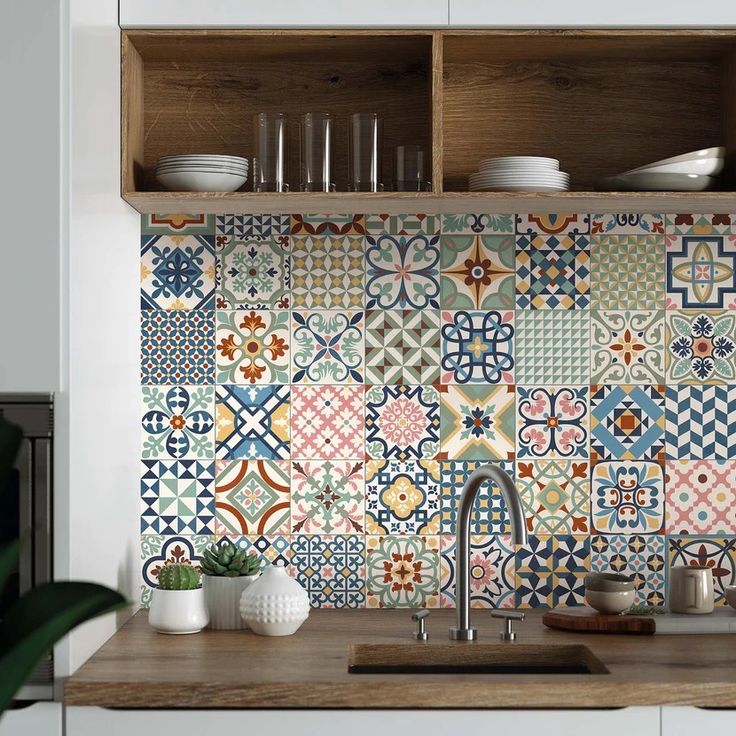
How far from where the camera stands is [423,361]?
7.71ft

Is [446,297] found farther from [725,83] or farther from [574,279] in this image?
[725,83]

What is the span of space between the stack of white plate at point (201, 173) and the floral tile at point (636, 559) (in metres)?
1.22

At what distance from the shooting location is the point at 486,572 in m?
2.34

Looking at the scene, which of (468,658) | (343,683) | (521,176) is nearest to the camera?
(343,683)

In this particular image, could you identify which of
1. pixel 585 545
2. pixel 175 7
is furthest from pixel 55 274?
pixel 585 545

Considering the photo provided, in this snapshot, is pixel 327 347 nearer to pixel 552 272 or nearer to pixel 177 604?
pixel 552 272

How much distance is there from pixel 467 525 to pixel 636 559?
53 cm

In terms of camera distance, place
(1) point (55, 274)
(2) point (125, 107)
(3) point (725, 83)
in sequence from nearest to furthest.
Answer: (1) point (55, 274), (2) point (125, 107), (3) point (725, 83)

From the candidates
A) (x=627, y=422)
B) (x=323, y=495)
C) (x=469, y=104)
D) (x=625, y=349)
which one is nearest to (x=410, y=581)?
(x=323, y=495)

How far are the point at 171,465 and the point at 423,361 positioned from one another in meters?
0.67

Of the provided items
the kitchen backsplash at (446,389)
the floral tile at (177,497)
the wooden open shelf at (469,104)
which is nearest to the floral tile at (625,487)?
the kitchen backsplash at (446,389)

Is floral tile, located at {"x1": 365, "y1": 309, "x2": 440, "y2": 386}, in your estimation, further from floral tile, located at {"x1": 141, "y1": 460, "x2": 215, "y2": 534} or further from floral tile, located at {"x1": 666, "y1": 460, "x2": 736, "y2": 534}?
floral tile, located at {"x1": 666, "y1": 460, "x2": 736, "y2": 534}

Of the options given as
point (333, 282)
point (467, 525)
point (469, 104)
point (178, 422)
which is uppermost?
point (469, 104)

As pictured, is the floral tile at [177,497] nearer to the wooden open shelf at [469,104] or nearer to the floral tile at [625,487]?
the wooden open shelf at [469,104]
